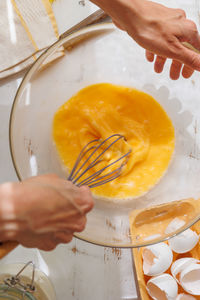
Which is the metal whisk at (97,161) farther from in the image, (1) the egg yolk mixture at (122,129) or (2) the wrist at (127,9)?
(2) the wrist at (127,9)

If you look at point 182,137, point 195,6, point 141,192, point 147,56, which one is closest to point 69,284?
point 141,192

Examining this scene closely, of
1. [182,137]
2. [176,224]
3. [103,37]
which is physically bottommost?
[176,224]

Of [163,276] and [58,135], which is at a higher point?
[58,135]

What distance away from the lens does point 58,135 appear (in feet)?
2.31

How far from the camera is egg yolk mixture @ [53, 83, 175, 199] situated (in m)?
0.70

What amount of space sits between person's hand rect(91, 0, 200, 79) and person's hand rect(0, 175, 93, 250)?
0.91ft

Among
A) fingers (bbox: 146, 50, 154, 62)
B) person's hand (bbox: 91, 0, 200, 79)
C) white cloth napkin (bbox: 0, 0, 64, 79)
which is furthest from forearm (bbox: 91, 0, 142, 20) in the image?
white cloth napkin (bbox: 0, 0, 64, 79)

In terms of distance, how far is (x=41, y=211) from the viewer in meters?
0.40

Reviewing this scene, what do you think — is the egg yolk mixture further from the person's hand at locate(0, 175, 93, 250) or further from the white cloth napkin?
the person's hand at locate(0, 175, 93, 250)

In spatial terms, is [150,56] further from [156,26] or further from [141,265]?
[141,265]

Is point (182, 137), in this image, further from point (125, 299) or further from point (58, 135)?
point (125, 299)

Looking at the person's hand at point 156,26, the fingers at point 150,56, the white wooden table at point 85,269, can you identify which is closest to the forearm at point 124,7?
the person's hand at point 156,26

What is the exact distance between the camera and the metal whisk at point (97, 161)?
0.68m

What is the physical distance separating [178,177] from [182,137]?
9 centimetres
